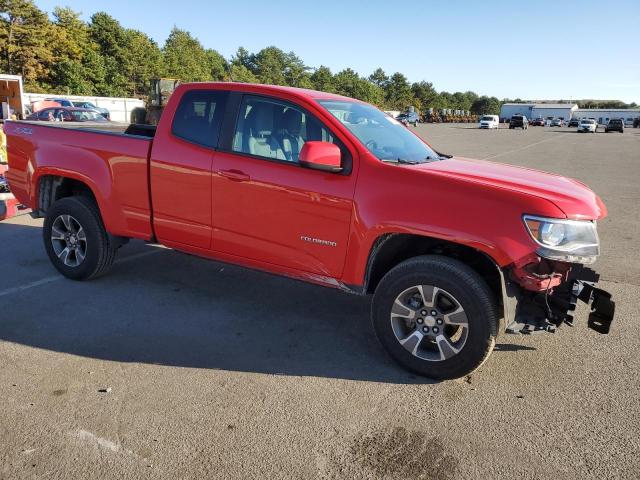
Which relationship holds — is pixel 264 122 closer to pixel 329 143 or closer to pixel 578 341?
pixel 329 143

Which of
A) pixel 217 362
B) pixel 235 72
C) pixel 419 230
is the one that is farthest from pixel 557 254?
pixel 235 72

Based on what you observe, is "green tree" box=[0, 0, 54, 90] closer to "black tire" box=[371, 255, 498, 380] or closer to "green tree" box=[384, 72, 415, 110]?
"black tire" box=[371, 255, 498, 380]

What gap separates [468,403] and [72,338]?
2.88 metres

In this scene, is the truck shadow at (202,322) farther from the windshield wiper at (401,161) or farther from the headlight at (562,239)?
the windshield wiper at (401,161)

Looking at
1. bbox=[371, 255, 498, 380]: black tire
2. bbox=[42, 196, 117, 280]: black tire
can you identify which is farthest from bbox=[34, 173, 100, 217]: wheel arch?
bbox=[371, 255, 498, 380]: black tire

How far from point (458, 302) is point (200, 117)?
2.61 metres

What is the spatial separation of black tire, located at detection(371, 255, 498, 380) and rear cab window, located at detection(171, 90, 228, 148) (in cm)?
189

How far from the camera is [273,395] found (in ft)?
10.5

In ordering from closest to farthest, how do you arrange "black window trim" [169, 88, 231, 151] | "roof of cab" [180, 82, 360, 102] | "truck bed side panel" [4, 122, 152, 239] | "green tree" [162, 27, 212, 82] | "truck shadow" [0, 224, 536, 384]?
"truck shadow" [0, 224, 536, 384] → "roof of cab" [180, 82, 360, 102] → "black window trim" [169, 88, 231, 151] → "truck bed side panel" [4, 122, 152, 239] → "green tree" [162, 27, 212, 82]

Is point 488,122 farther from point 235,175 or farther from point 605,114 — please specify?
point 605,114

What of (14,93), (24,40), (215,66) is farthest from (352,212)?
(215,66)

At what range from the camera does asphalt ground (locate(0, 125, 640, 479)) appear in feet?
8.59

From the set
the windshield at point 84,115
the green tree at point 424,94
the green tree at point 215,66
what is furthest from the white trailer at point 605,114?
the windshield at point 84,115

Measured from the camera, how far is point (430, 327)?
136 inches
